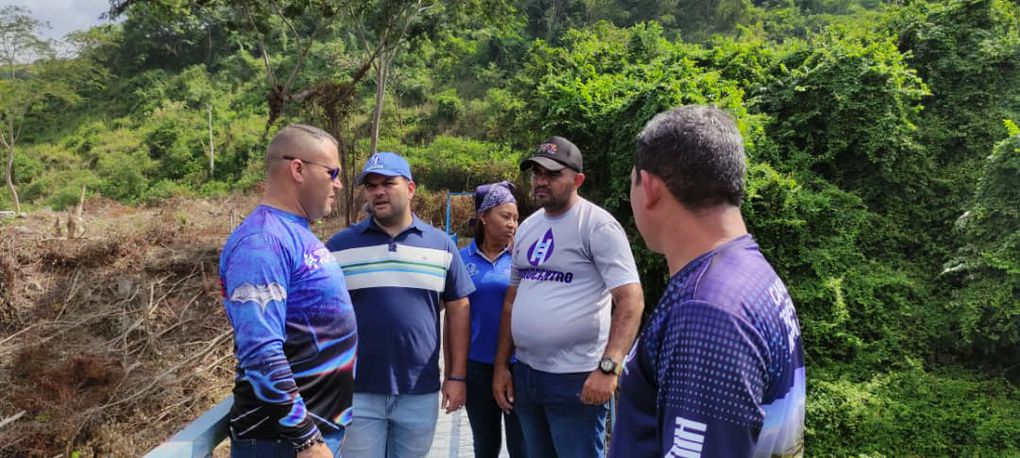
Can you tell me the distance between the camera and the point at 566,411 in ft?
8.86

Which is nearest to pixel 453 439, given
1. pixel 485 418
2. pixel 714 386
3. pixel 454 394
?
pixel 485 418

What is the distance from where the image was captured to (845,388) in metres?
4.97

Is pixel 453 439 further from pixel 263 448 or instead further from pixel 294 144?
pixel 294 144

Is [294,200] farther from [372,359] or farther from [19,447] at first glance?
[19,447]

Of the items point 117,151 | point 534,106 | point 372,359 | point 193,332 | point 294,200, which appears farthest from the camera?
point 117,151

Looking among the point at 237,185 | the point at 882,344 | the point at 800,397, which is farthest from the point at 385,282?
the point at 237,185

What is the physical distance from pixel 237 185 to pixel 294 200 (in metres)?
31.5

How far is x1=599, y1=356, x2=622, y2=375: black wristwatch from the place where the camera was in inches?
97.7

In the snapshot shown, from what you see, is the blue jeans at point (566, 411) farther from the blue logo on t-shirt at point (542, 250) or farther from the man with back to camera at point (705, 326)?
the man with back to camera at point (705, 326)

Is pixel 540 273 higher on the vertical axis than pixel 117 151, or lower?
higher

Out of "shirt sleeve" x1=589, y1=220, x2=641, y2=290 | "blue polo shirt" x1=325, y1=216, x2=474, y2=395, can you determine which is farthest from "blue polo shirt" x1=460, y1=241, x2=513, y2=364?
"shirt sleeve" x1=589, y1=220, x2=641, y2=290

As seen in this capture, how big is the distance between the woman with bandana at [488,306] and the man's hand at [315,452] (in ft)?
4.27

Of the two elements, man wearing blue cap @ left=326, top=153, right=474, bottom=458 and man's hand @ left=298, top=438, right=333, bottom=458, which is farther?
man wearing blue cap @ left=326, top=153, right=474, bottom=458

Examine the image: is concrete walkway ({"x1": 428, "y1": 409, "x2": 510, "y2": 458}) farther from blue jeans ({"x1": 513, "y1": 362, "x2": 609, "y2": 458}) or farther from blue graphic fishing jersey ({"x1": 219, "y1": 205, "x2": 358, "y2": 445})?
blue graphic fishing jersey ({"x1": 219, "y1": 205, "x2": 358, "y2": 445})
